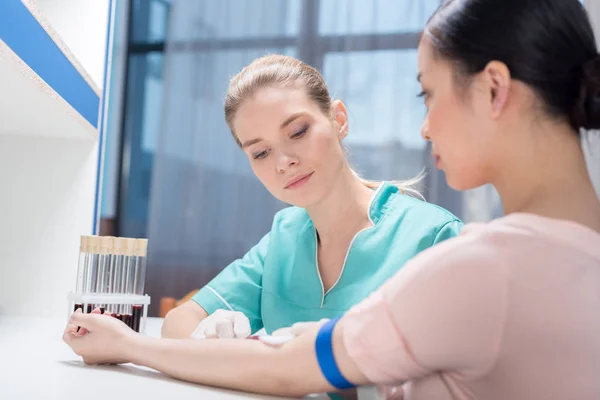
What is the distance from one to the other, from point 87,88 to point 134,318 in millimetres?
654

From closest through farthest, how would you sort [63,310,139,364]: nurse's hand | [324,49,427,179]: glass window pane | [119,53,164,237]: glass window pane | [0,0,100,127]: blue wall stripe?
1. [63,310,139,364]: nurse's hand
2. [0,0,100,127]: blue wall stripe
3. [324,49,427,179]: glass window pane
4. [119,53,164,237]: glass window pane

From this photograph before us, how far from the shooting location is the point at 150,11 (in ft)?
9.09

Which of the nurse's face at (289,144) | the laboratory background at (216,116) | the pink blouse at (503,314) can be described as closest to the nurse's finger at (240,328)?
the nurse's face at (289,144)

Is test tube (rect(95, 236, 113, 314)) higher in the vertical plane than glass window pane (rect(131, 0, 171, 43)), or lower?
lower

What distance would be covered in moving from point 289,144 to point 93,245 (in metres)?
0.48

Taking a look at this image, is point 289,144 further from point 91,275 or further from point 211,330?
point 91,275

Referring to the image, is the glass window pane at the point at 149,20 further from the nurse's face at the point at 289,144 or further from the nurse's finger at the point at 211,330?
the nurse's finger at the point at 211,330

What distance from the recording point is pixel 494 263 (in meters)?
0.49

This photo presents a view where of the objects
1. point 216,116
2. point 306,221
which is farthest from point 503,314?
point 216,116

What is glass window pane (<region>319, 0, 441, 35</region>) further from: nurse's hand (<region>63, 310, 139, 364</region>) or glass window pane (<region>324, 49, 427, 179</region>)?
nurse's hand (<region>63, 310, 139, 364</region>)

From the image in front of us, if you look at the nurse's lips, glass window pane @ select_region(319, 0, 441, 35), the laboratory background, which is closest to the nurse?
the nurse's lips

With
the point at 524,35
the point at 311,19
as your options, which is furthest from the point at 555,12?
the point at 311,19

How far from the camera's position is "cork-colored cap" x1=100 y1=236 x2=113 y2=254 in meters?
1.23

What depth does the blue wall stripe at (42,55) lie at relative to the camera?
94 centimetres
